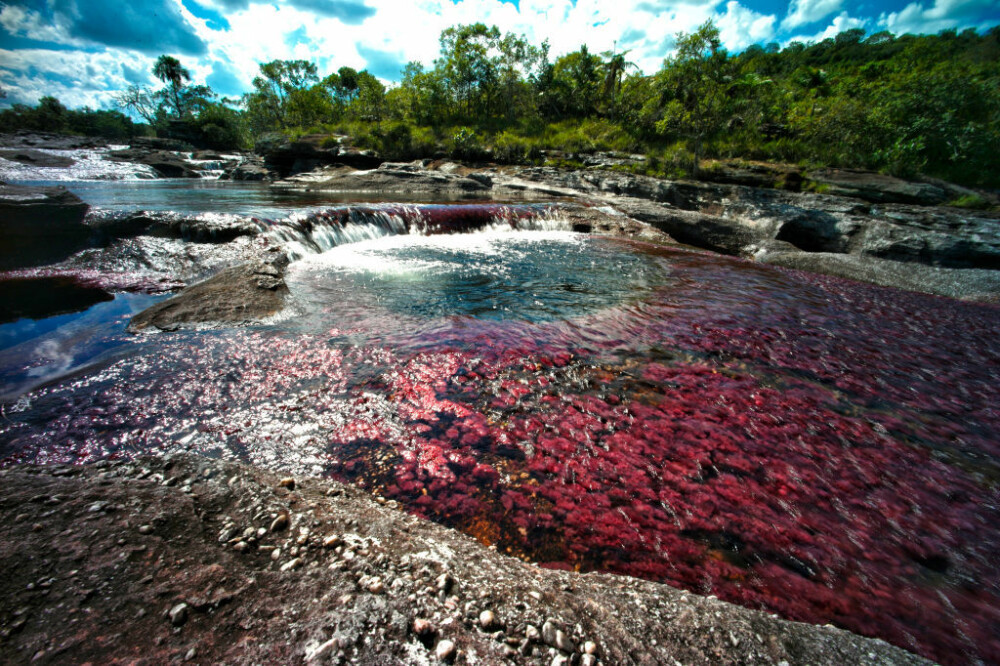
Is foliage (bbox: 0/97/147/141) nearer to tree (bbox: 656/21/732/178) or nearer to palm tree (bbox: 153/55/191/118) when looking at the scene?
palm tree (bbox: 153/55/191/118)

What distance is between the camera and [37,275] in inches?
247

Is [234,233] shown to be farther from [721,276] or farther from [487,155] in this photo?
[487,155]

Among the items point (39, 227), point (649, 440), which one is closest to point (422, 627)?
point (649, 440)

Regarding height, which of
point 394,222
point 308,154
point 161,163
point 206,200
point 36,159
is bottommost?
point 394,222

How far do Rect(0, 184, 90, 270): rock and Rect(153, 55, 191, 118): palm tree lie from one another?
301 ft

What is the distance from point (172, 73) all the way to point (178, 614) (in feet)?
350

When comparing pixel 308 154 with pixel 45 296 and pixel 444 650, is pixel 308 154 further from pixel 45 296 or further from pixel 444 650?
pixel 444 650

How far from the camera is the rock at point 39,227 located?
678cm

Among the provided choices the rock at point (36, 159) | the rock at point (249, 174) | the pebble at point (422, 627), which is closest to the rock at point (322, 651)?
the pebble at point (422, 627)

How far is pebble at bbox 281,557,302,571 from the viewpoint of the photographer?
1.73 metres

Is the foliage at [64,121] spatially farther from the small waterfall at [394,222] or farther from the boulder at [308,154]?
the small waterfall at [394,222]

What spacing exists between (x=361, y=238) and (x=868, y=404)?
1124cm

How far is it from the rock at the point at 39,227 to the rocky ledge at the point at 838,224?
1559 cm

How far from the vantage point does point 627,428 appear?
3527 mm
